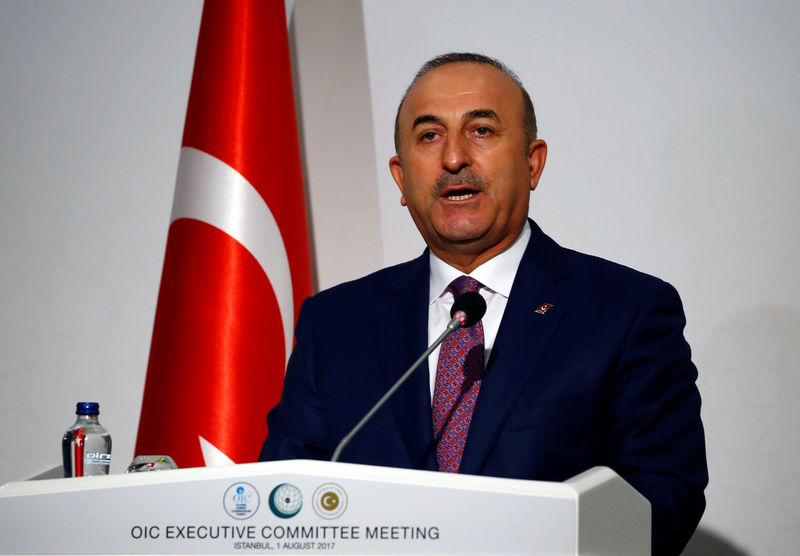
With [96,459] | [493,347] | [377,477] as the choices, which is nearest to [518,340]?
[493,347]

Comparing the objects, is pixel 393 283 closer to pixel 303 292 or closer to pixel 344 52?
pixel 303 292

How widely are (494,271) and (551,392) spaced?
1.29ft

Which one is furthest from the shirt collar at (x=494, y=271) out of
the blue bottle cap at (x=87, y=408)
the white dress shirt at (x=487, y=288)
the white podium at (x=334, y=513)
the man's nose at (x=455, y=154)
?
the white podium at (x=334, y=513)

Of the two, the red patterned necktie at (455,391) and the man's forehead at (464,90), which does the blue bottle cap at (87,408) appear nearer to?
the red patterned necktie at (455,391)

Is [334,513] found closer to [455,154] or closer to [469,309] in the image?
[469,309]

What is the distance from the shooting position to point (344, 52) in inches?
121

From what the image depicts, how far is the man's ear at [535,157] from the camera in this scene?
2.00 metres

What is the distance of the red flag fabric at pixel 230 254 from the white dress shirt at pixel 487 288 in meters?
0.77

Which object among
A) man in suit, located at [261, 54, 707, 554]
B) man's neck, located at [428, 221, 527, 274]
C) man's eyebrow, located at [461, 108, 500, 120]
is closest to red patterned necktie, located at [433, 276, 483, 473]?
man in suit, located at [261, 54, 707, 554]

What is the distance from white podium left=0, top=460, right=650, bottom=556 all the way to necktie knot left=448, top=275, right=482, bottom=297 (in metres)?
0.85

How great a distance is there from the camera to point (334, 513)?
973 mm

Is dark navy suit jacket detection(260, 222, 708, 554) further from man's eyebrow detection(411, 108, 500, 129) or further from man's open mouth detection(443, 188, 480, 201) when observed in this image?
man's eyebrow detection(411, 108, 500, 129)

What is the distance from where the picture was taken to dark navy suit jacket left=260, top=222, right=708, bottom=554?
1.53 m

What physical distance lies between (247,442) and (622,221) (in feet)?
4.63
